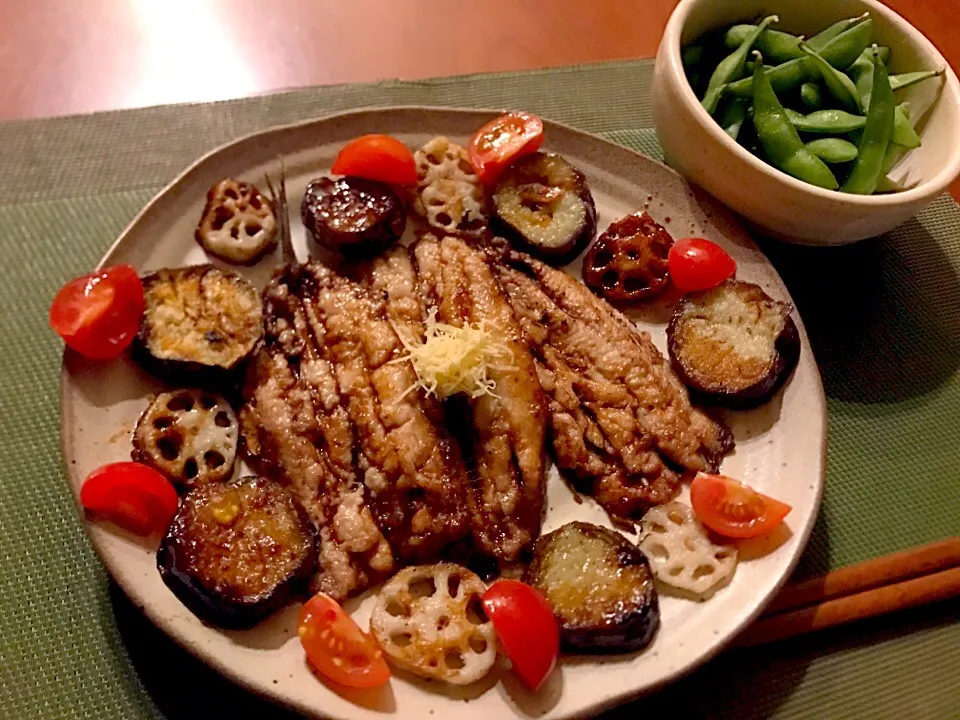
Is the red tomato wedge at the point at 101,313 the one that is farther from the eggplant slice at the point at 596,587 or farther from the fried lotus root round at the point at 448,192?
the eggplant slice at the point at 596,587

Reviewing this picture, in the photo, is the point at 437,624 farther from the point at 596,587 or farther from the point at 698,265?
the point at 698,265

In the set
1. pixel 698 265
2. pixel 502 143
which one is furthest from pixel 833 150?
pixel 502 143

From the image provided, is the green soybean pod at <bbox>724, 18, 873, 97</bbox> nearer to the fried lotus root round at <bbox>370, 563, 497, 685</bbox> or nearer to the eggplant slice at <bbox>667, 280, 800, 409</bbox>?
the eggplant slice at <bbox>667, 280, 800, 409</bbox>

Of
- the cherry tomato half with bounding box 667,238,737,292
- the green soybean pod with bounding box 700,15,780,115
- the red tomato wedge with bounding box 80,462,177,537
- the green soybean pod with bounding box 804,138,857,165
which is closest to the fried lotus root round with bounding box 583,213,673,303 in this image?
the cherry tomato half with bounding box 667,238,737,292

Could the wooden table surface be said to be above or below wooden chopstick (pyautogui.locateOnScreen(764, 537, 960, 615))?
above

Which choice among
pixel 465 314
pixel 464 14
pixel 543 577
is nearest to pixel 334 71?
pixel 464 14

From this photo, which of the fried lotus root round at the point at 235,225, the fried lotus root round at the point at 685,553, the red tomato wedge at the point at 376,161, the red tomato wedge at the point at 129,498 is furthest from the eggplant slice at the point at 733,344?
the red tomato wedge at the point at 129,498

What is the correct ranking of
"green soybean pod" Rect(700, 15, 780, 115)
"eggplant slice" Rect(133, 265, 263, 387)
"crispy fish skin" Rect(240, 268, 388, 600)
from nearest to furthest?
"crispy fish skin" Rect(240, 268, 388, 600) → "eggplant slice" Rect(133, 265, 263, 387) → "green soybean pod" Rect(700, 15, 780, 115)
